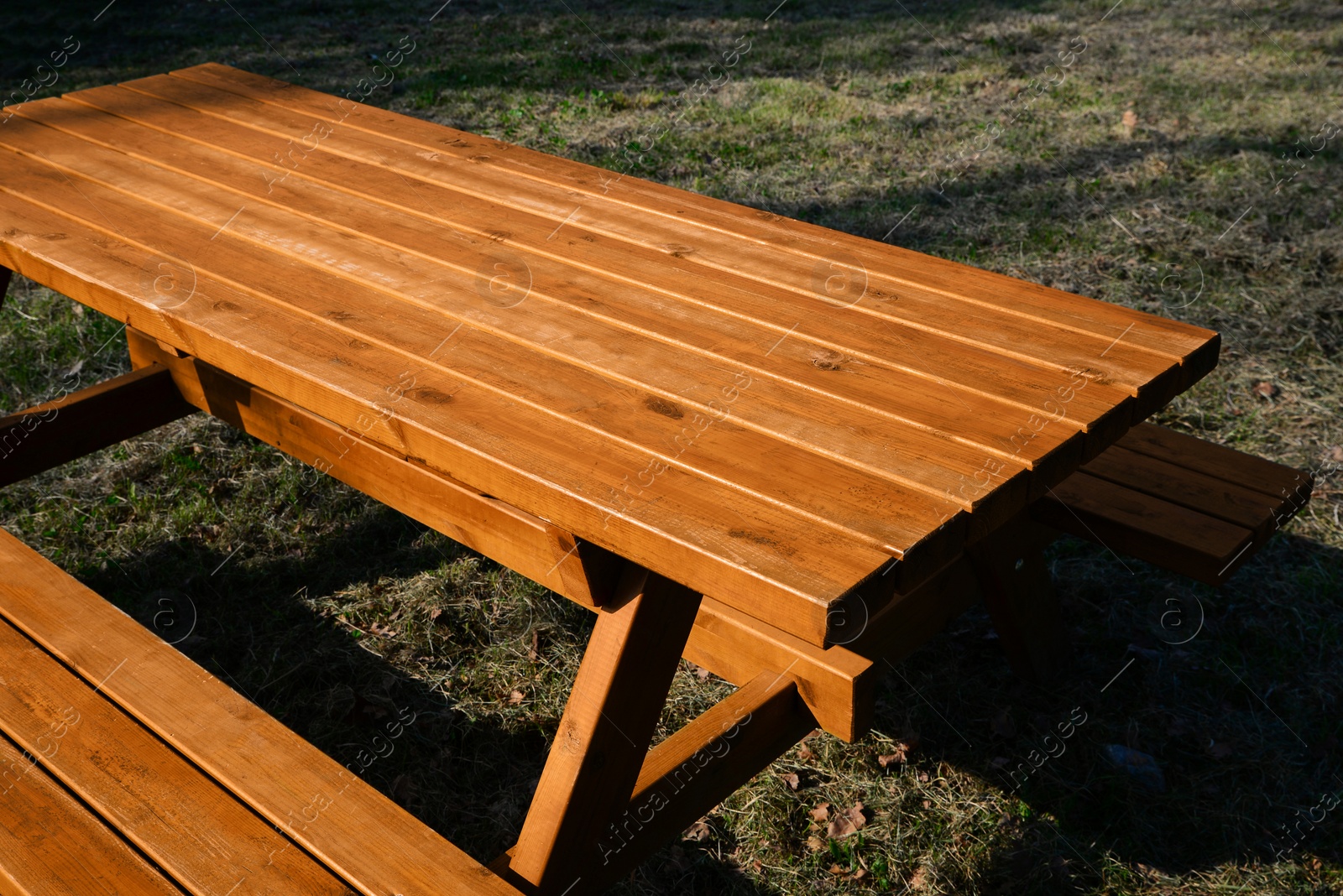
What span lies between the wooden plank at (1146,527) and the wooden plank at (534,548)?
0.59m

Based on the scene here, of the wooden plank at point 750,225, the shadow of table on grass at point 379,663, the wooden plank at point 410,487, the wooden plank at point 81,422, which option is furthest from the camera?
the wooden plank at point 81,422

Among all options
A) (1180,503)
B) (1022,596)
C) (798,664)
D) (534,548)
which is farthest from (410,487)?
(1180,503)

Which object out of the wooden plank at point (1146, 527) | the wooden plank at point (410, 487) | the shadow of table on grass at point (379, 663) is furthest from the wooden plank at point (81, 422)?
the wooden plank at point (1146, 527)

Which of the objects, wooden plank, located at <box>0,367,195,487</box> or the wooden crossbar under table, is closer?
the wooden crossbar under table

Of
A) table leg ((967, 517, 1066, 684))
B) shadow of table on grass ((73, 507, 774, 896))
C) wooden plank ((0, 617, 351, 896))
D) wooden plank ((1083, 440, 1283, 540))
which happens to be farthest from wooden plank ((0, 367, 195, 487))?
wooden plank ((1083, 440, 1283, 540))

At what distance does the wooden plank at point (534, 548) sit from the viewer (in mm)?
1732

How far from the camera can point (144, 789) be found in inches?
63.0

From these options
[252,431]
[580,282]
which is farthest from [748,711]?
[252,431]

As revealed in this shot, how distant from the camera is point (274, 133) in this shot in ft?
9.27

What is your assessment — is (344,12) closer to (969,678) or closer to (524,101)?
(524,101)

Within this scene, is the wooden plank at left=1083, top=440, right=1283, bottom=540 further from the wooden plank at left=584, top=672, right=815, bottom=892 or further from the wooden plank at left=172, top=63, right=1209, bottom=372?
the wooden plank at left=584, top=672, right=815, bottom=892

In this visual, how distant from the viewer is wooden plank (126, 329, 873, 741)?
5.68ft

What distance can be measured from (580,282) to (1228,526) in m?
1.34

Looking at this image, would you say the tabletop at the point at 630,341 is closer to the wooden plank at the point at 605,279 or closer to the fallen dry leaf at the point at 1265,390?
the wooden plank at the point at 605,279
